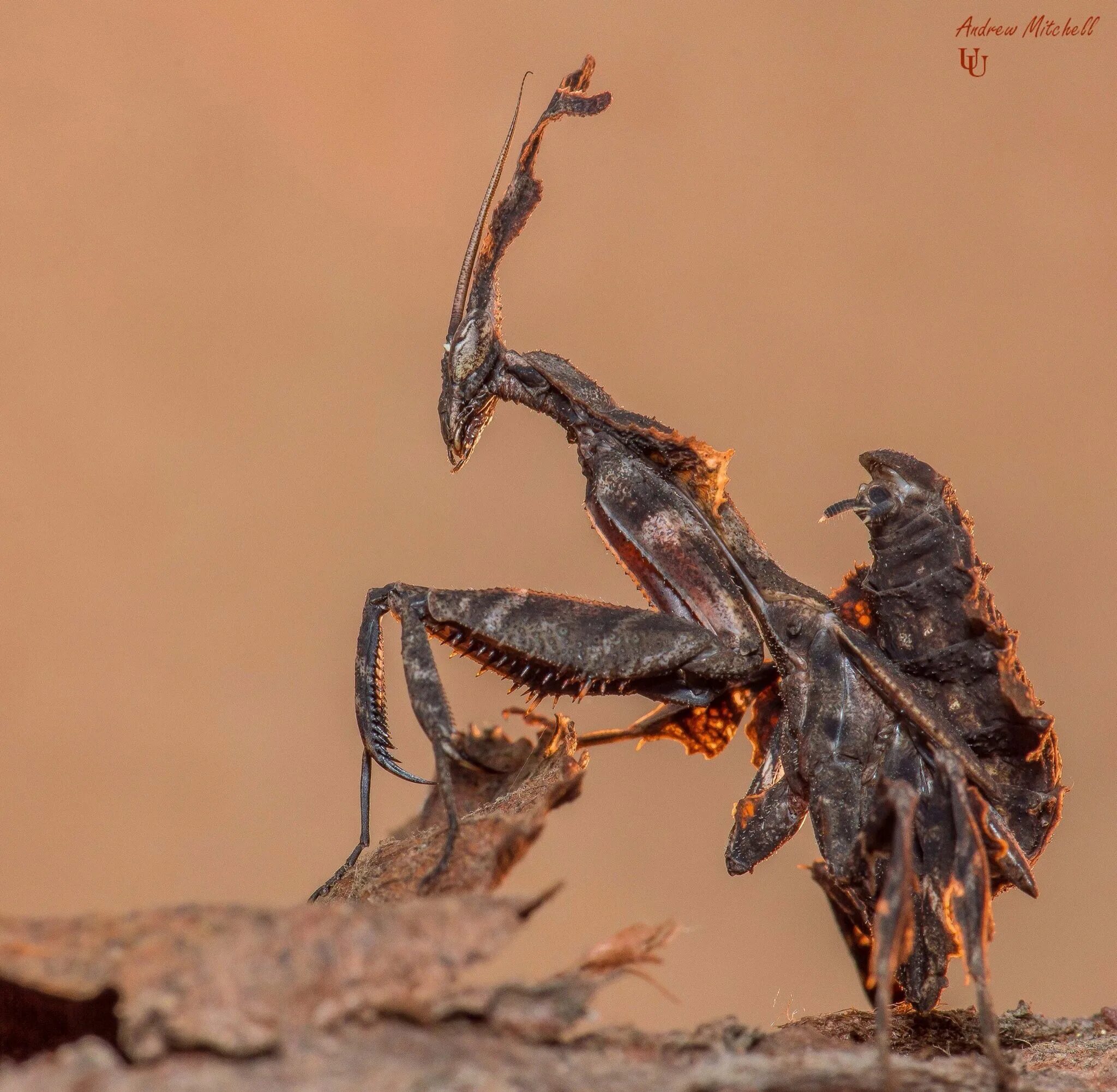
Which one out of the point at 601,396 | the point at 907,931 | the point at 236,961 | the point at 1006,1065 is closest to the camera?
the point at 236,961

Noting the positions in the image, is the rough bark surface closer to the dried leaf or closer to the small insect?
the dried leaf

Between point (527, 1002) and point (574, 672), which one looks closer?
point (527, 1002)

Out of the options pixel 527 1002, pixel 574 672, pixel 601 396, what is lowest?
pixel 527 1002

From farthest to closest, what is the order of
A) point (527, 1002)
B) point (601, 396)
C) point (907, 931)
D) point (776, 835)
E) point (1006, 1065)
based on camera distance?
point (601, 396) → point (776, 835) → point (907, 931) → point (1006, 1065) → point (527, 1002)

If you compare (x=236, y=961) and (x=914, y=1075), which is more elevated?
(x=236, y=961)

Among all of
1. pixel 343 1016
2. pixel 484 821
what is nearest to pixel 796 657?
pixel 484 821

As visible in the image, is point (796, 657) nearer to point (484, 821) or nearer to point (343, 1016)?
point (484, 821)

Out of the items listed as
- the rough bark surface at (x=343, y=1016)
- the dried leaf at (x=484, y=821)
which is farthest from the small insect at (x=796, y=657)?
the rough bark surface at (x=343, y=1016)

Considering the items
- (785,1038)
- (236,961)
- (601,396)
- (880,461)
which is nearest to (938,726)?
(880,461)

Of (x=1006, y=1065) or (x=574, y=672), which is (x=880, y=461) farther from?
(x=1006, y=1065)
